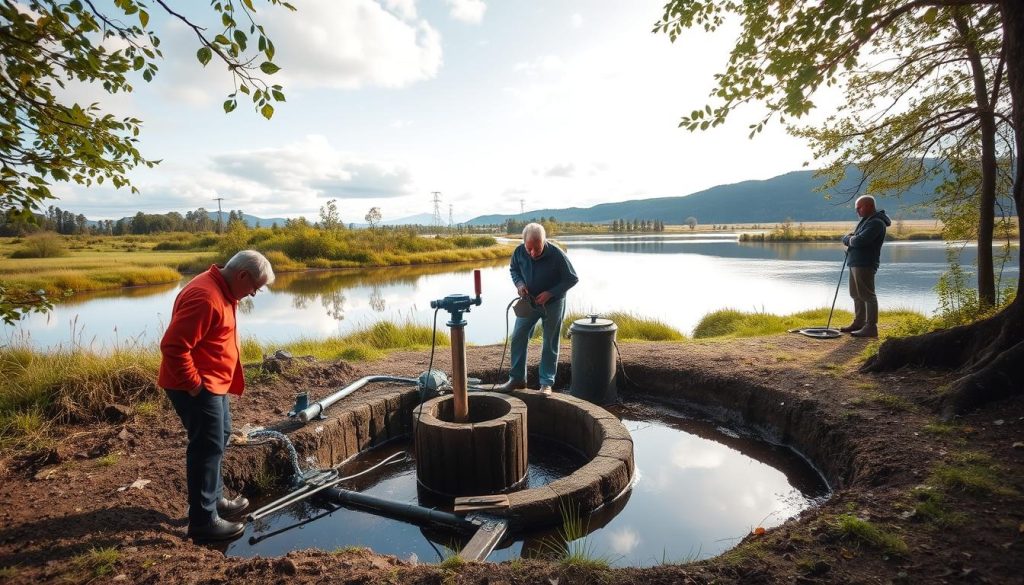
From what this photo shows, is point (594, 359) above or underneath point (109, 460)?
above

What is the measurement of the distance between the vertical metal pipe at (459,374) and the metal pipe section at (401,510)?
39.2 inches

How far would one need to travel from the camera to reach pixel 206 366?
3.12m

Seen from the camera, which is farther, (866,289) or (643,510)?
(866,289)

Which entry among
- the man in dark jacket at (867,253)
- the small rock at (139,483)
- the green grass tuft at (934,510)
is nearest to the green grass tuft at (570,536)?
the green grass tuft at (934,510)

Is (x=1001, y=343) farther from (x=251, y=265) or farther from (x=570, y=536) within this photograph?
(x=251, y=265)

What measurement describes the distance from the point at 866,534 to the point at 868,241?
617 centimetres

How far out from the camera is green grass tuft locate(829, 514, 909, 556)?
2.46m

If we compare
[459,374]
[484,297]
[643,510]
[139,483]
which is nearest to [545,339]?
[459,374]

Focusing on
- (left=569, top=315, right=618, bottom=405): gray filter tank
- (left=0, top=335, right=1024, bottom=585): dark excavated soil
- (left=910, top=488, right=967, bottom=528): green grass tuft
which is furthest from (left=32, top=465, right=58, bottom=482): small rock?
(left=910, top=488, right=967, bottom=528): green grass tuft

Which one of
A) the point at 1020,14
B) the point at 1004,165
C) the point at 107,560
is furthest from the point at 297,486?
the point at 1004,165

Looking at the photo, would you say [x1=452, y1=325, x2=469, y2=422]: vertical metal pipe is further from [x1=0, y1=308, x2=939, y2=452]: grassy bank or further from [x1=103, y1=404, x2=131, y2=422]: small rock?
[x1=103, y1=404, x2=131, y2=422]: small rock

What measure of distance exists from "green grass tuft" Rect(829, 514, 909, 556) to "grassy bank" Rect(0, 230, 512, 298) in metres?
29.5

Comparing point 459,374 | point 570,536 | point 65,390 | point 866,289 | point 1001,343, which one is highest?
point 866,289

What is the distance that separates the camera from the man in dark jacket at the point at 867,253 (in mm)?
7328
